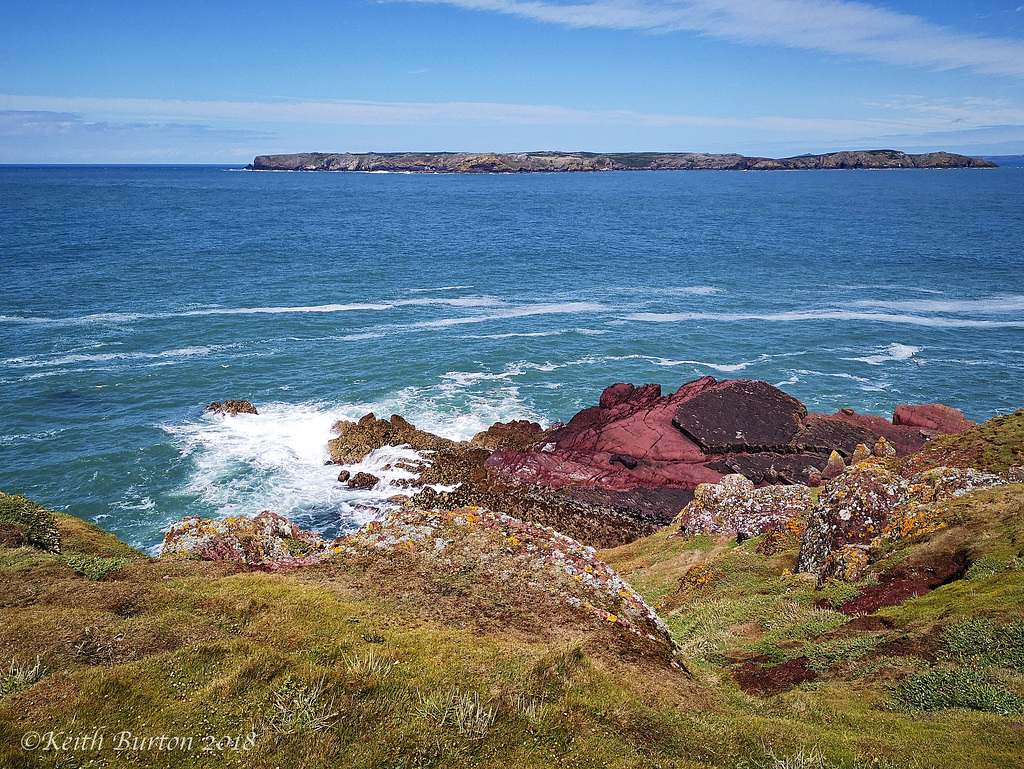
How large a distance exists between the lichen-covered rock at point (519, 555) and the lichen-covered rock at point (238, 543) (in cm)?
231

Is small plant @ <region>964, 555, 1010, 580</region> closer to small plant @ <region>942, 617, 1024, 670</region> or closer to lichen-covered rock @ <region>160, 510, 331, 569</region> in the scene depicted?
small plant @ <region>942, 617, 1024, 670</region>

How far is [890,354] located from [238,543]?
57654 mm

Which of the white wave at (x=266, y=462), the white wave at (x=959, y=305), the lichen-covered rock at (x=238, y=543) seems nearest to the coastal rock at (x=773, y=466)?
the white wave at (x=266, y=462)

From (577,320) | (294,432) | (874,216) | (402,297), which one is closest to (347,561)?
(294,432)

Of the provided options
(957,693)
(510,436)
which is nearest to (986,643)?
(957,693)

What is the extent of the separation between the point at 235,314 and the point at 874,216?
145m

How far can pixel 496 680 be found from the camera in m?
10.7

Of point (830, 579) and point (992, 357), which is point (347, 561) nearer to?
point (830, 579)

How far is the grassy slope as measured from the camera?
902cm

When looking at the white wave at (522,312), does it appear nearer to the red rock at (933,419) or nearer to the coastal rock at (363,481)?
the coastal rock at (363,481)

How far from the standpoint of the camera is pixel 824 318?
66.8 m

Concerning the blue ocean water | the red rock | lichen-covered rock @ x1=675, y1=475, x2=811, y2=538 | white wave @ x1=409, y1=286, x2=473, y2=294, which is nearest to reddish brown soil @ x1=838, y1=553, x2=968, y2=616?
lichen-covered rock @ x1=675, y1=475, x2=811, y2=538

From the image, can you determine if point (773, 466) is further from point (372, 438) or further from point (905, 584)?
point (372, 438)

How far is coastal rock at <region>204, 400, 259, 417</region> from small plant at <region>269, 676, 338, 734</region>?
3820cm
